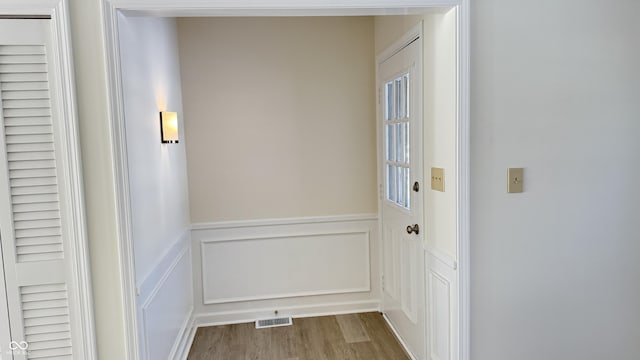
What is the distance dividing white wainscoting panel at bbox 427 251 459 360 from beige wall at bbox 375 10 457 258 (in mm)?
85

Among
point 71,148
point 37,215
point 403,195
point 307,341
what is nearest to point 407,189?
point 403,195

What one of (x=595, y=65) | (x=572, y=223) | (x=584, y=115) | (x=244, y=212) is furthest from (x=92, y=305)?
(x=595, y=65)

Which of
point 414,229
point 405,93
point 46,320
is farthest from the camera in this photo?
point 405,93

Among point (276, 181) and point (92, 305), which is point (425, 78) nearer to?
point (276, 181)

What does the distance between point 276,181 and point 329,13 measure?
173 cm

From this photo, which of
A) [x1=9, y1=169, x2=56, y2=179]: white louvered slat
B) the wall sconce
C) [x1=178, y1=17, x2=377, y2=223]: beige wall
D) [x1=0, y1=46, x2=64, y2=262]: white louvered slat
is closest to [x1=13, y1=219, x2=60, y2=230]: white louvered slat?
[x1=0, y1=46, x2=64, y2=262]: white louvered slat

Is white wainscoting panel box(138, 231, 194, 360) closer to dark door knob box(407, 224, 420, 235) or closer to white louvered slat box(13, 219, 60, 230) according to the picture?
white louvered slat box(13, 219, 60, 230)

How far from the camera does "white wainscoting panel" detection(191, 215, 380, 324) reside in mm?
3285

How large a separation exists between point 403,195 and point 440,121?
81cm

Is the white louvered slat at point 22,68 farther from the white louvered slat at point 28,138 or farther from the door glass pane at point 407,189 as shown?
the door glass pane at point 407,189

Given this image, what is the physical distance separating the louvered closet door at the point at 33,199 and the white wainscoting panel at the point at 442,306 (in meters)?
1.77

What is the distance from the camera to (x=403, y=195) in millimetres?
2783

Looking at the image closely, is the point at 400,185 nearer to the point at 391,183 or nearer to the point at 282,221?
the point at 391,183

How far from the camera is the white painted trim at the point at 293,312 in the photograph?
3312mm
